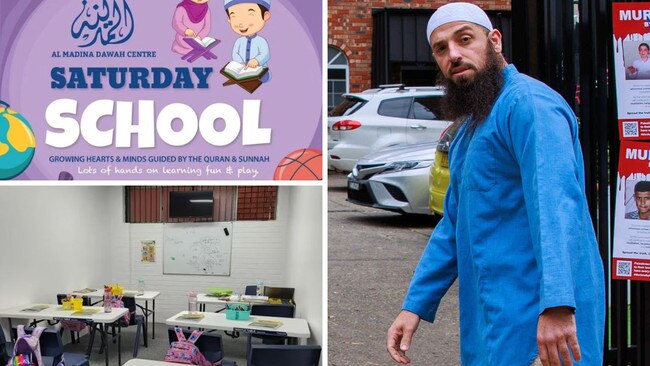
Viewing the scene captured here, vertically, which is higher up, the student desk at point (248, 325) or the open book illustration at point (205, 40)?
the open book illustration at point (205, 40)

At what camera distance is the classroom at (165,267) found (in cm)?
738

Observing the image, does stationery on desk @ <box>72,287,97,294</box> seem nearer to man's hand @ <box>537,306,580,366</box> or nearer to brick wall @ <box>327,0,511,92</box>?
brick wall @ <box>327,0,511,92</box>

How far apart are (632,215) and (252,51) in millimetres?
1876

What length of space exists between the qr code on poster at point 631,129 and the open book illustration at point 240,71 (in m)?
1.73

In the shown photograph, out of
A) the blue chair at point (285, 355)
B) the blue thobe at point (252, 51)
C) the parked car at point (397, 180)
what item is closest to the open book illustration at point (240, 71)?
the blue thobe at point (252, 51)

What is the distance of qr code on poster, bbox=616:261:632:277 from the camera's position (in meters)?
3.54

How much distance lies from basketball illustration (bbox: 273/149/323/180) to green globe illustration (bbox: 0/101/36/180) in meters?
0.81

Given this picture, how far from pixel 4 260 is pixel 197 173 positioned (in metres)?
5.68

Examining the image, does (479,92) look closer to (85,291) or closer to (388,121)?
(85,291)

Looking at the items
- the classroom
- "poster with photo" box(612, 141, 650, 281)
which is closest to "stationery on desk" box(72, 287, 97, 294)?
the classroom

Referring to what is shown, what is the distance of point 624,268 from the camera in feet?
11.6

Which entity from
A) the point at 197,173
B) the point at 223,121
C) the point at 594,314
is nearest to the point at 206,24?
the point at 223,121

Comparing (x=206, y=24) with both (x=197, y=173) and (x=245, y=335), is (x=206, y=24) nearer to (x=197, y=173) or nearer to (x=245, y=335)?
(x=197, y=173)

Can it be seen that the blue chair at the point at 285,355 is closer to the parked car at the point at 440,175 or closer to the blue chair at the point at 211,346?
the blue chair at the point at 211,346
